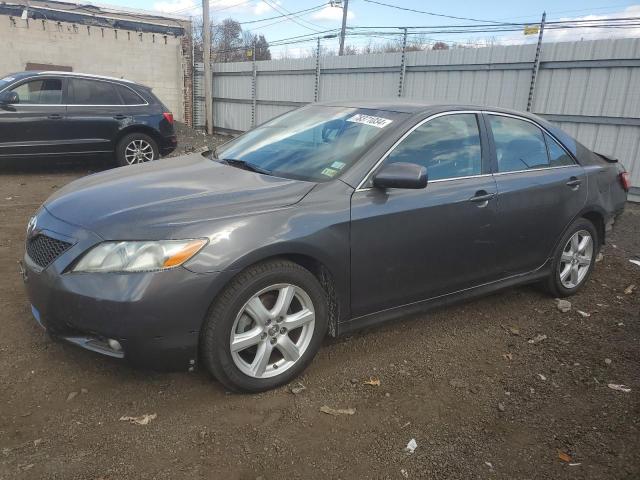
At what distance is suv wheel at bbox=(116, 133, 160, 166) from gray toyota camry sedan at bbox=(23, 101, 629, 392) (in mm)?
5510

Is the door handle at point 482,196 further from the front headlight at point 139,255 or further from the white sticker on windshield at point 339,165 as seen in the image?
the front headlight at point 139,255

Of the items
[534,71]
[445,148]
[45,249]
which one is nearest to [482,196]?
[445,148]

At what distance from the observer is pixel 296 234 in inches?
107

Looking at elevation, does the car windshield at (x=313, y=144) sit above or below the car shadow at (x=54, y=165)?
above

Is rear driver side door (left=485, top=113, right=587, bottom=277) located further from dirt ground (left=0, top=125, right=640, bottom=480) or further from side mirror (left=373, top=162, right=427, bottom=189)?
side mirror (left=373, top=162, right=427, bottom=189)

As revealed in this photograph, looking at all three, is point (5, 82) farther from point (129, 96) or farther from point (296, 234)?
point (296, 234)

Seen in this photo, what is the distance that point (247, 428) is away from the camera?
255 cm

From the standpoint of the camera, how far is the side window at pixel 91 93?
8492mm

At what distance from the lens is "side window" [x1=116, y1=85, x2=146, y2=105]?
890 centimetres

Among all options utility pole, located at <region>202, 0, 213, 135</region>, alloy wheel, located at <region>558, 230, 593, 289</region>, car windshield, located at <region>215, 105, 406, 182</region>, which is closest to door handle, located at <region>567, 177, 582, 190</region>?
alloy wheel, located at <region>558, 230, 593, 289</region>

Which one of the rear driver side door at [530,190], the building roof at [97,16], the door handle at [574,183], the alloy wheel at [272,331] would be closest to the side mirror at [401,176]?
the alloy wheel at [272,331]

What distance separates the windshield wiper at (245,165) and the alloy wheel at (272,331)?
860 millimetres

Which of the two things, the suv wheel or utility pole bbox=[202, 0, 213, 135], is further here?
utility pole bbox=[202, 0, 213, 135]

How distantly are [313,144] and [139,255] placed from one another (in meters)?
1.45
